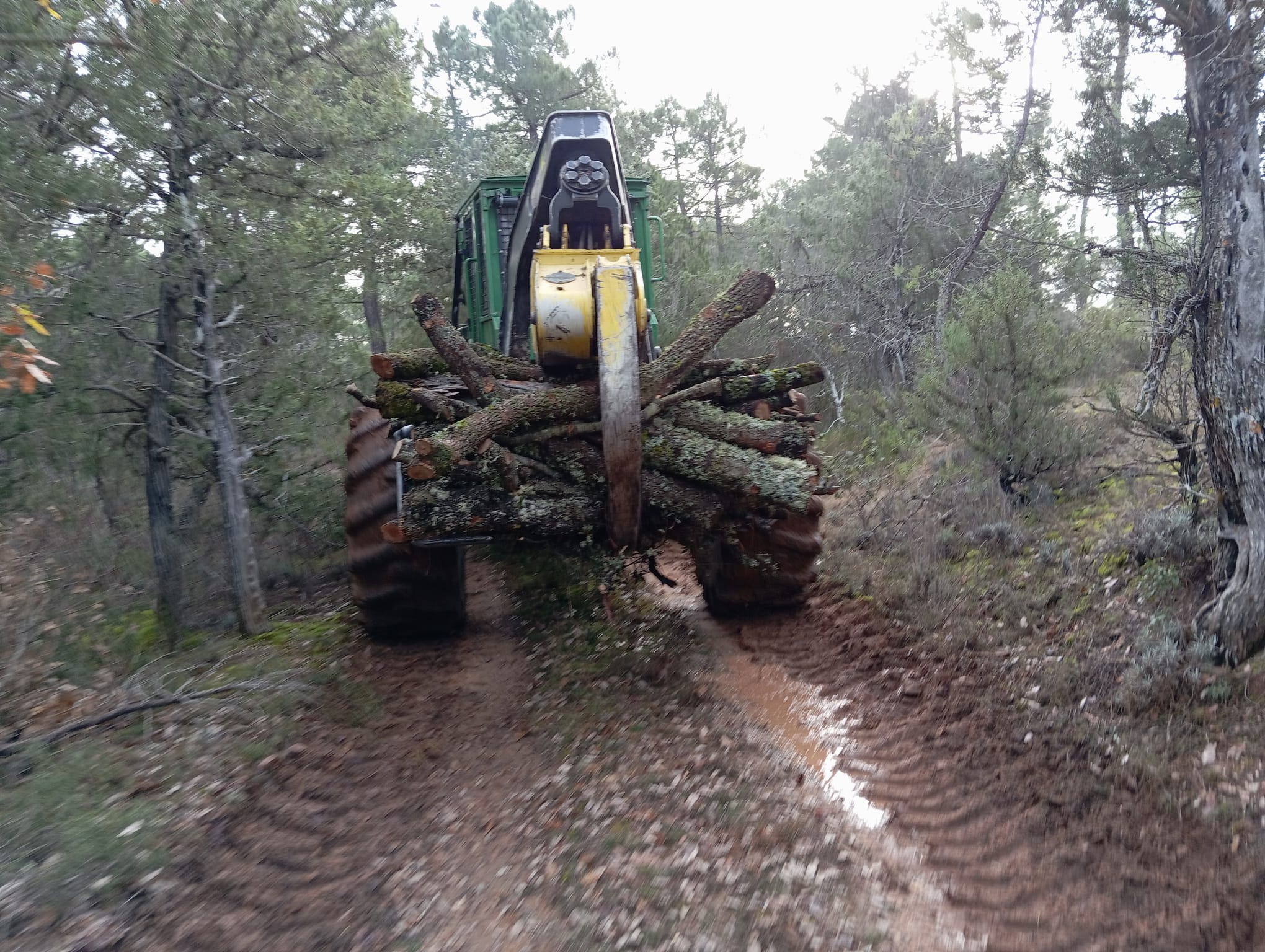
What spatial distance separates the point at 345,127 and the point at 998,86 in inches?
316

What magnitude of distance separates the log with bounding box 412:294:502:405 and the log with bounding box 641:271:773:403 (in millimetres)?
941

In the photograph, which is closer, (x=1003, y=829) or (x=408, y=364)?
(x=1003, y=829)

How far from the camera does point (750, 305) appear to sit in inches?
222

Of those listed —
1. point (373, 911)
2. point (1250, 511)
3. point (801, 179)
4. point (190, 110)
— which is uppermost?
point (801, 179)

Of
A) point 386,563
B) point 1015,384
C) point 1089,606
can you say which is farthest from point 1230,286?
point 386,563

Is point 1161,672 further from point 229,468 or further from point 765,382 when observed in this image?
point 229,468

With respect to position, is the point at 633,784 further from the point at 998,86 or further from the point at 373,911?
the point at 998,86

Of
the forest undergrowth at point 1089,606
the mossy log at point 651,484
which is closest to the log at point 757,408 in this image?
the mossy log at point 651,484

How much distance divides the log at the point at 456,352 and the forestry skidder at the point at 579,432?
0.01m

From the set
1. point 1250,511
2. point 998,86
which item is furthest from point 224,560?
point 998,86

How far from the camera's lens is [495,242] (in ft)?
25.7

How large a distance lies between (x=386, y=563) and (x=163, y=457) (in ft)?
14.3

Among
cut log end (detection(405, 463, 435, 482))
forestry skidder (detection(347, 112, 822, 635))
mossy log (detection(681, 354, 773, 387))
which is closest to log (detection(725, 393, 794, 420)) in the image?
forestry skidder (detection(347, 112, 822, 635))

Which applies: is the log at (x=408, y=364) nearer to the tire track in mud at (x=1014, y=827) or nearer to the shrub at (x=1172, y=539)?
the tire track in mud at (x=1014, y=827)
